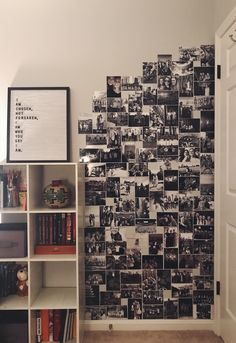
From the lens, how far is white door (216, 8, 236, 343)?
208 centimetres

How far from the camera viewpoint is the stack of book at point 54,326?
88.0 inches

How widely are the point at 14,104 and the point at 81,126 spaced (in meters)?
0.52

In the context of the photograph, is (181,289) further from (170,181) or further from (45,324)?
(45,324)

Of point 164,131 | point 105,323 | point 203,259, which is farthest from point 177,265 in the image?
point 164,131

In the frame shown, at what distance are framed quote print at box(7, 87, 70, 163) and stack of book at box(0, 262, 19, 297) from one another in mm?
758

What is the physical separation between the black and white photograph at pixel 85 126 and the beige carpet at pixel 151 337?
4.96ft

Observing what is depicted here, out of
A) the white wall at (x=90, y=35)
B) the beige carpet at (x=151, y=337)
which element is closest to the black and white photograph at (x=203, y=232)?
the beige carpet at (x=151, y=337)

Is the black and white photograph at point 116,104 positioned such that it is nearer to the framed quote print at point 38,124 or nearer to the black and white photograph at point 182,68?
the framed quote print at point 38,124

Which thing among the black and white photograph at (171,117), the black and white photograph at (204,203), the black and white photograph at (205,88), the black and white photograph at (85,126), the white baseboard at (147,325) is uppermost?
the black and white photograph at (205,88)

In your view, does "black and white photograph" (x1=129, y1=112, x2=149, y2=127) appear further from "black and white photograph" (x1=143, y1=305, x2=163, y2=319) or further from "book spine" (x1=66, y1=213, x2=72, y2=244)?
"black and white photograph" (x1=143, y1=305, x2=163, y2=319)

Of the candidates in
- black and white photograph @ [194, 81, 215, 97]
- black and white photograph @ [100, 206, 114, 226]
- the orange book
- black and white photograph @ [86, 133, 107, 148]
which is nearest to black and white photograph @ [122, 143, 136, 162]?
black and white photograph @ [86, 133, 107, 148]

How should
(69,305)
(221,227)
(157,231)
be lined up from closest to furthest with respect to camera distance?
(69,305) < (221,227) < (157,231)

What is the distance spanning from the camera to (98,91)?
2428 mm

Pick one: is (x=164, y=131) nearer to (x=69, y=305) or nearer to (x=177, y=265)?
(x=177, y=265)
